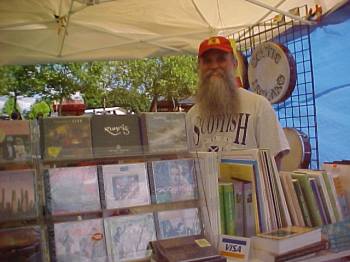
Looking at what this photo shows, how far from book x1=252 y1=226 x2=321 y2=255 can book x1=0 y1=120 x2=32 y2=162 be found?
67 cm

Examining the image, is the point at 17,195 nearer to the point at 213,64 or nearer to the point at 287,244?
the point at 287,244

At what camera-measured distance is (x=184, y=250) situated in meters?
1.00

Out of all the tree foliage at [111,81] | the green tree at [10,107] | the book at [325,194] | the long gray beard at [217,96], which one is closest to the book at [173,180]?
the book at [325,194]

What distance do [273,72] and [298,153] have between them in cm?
66

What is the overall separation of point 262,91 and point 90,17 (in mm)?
1582

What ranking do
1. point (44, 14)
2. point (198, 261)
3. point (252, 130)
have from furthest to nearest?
point (44, 14), point (252, 130), point (198, 261)

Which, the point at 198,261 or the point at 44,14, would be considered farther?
the point at 44,14

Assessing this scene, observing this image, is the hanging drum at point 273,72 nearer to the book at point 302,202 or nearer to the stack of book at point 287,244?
the book at point 302,202

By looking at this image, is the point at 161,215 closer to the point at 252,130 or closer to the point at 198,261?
the point at 198,261

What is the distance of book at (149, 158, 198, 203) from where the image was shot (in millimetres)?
1108

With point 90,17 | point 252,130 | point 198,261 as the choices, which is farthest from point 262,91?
point 198,261

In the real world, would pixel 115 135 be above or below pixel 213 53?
below

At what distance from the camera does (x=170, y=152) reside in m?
1.16

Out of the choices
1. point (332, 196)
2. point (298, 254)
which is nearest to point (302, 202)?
point (332, 196)
